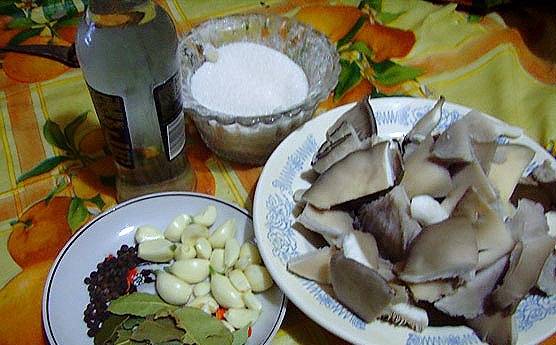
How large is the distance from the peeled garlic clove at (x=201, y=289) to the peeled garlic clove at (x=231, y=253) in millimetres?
34

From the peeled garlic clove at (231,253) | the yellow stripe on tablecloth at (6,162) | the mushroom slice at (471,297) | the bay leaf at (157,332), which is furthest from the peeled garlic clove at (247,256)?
the yellow stripe on tablecloth at (6,162)

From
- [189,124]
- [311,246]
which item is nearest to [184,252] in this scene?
[311,246]

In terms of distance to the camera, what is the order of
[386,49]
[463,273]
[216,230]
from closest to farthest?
[463,273], [216,230], [386,49]

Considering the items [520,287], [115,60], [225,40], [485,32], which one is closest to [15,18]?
[225,40]

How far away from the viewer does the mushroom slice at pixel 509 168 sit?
2.28 feet

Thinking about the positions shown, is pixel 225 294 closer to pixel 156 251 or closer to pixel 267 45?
pixel 156 251

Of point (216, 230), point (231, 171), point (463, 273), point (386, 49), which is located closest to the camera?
point (463, 273)

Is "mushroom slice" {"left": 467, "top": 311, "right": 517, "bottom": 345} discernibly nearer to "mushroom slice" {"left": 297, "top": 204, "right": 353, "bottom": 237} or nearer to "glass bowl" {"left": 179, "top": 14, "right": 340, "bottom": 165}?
"mushroom slice" {"left": 297, "top": 204, "right": 353, "bottom": 237}

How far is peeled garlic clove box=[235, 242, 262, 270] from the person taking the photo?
72 cm

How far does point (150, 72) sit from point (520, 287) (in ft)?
1.53

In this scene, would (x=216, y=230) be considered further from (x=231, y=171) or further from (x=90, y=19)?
(x=90, y=19)

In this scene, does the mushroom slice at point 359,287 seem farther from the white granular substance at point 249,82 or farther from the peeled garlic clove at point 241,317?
the white granular substance at point 249,82

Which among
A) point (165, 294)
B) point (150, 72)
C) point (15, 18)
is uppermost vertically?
point (150, 72)

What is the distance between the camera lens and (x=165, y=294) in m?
0.70
